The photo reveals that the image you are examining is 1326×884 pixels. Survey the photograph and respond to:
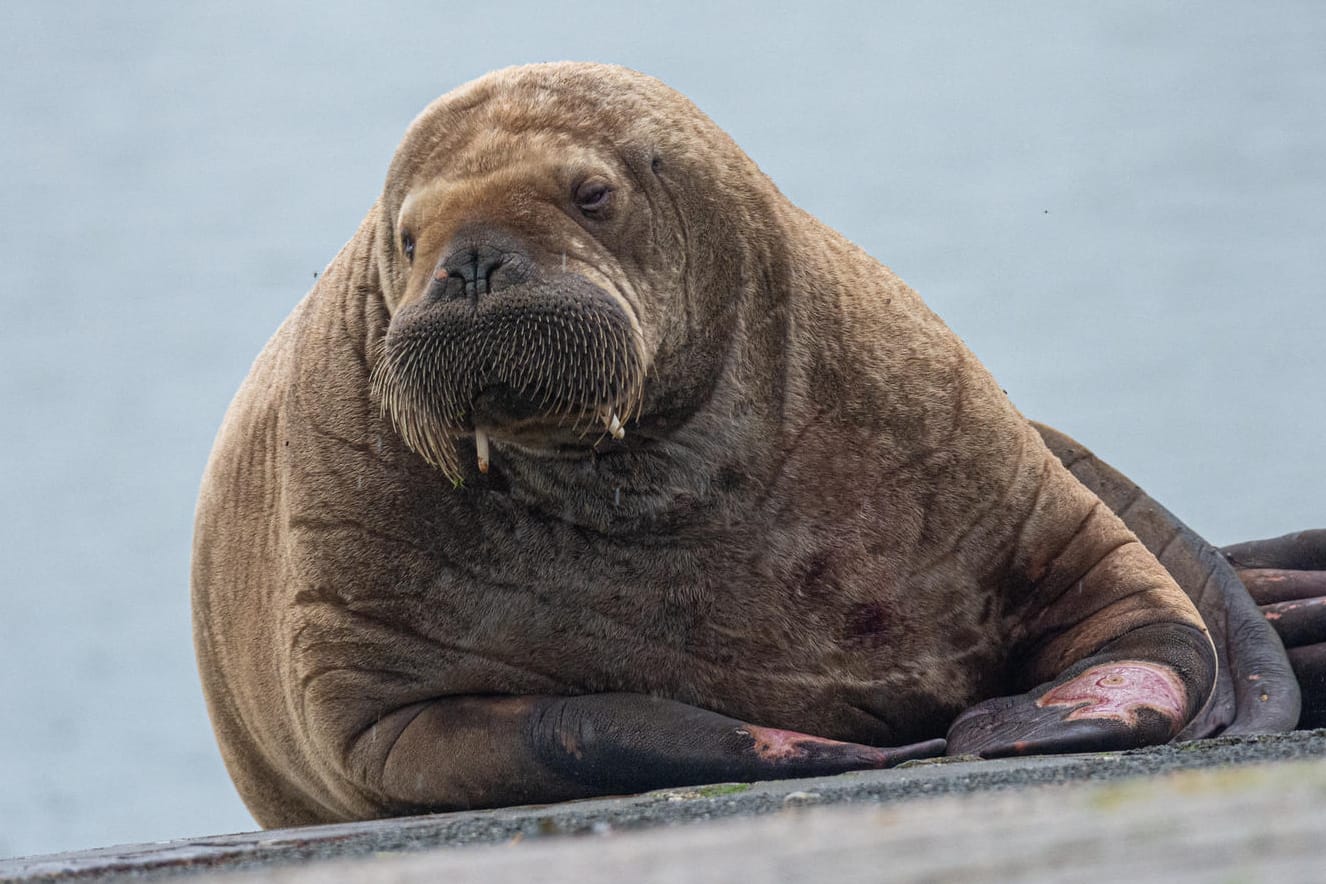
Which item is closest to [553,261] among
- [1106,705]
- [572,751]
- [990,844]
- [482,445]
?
[482,445]

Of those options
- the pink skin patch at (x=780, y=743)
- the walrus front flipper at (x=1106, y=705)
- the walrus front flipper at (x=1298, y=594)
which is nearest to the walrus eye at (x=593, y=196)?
the pink skin patch at (x=780, y=743)

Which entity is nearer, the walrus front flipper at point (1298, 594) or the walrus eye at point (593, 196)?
the walrus eye at point (593, 196)

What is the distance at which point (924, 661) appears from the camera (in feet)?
20.8

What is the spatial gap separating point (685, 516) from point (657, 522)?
0.10 metres

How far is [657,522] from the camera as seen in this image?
20.2 ft

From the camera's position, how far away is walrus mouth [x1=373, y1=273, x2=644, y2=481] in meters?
5.26

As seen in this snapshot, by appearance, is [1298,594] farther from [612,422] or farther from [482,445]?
[482,445]

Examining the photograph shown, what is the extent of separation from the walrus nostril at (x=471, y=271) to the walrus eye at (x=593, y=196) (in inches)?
23.3

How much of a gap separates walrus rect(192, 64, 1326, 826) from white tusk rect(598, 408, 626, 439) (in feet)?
0.03

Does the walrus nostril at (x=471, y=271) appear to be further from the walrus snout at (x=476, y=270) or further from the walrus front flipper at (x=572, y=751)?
the walrus front flipper at (x=572, y=751)

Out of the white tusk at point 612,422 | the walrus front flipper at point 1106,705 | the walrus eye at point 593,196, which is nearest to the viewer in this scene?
the walrus front flipper at point 1106,705

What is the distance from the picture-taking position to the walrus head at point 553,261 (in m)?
5.31

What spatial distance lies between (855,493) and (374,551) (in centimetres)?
174

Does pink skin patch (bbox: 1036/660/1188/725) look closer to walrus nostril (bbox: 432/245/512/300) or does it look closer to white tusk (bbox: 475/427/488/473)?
white tusk (bbox: 475/427/488/473)
